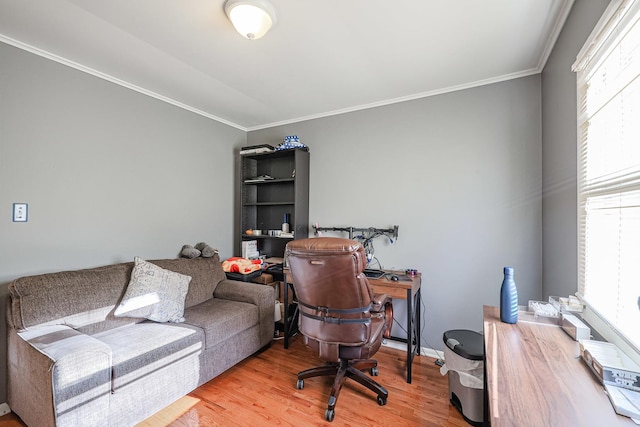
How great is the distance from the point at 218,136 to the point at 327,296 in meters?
2.55

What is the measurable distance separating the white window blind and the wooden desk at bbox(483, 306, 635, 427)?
234 mm

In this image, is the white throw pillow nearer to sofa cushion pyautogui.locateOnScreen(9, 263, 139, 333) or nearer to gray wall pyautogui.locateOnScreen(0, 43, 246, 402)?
sofa cushion pyautogui.locateOnScreen(9, 263, 139, 333)

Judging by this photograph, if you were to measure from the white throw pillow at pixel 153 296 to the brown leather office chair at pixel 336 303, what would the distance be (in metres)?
1.05

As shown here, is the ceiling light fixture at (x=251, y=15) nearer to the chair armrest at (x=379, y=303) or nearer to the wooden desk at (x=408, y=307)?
the wooden desk at (x=408, y=307)

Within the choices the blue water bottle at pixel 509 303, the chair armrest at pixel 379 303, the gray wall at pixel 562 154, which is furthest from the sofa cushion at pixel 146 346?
the gray wall at pixel 562 154

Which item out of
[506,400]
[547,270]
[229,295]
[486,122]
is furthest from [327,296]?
[486,122]

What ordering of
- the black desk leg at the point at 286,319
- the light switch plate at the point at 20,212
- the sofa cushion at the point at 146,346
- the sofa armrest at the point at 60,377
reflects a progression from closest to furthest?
1. the sofa armrest at the point at 60,377
2. the sofa cushion at the point at 146,346
3. the light switch plate at the point at 20,212
4. the black desk leg at the point at 286,319

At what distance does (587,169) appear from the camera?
1.41 meters

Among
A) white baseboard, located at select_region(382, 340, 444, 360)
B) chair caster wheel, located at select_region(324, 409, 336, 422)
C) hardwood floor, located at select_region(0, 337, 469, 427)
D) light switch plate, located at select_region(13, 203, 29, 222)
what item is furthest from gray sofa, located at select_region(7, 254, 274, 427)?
white baseboard, located at select_region(382, 340, 444, 360)

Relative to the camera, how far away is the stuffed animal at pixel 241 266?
3039mm

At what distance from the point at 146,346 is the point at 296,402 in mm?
1072

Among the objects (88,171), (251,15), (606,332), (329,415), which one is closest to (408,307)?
(329,415)

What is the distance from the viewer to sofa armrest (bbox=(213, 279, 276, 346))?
2.60m

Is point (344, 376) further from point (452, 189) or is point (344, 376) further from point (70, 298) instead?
point (70, 298)
